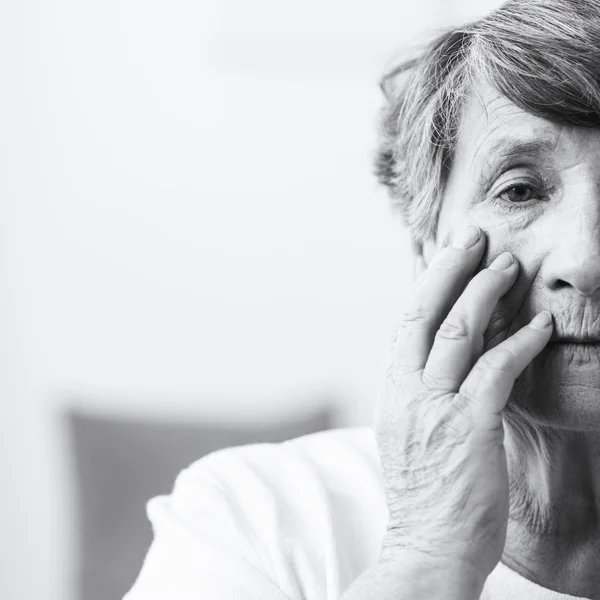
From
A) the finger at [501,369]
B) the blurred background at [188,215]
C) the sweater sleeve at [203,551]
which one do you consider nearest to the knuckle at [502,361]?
the finger at [501,369]

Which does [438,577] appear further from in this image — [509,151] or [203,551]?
[509,151]

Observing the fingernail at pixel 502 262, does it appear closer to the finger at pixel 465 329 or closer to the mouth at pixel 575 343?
the finger at pixel 465 329

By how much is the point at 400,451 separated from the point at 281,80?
2093mm

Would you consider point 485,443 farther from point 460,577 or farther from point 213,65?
point 213,65

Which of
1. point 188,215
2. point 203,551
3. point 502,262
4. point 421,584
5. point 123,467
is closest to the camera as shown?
point 421,584

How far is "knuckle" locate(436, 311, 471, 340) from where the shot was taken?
1.18 m

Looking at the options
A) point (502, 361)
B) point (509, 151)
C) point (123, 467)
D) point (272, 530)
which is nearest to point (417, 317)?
point (502, 361)

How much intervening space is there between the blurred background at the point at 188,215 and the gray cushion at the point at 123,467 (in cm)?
47

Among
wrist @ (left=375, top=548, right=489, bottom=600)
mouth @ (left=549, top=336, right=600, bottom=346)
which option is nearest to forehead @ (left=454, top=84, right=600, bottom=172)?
mouth @ (left=549, top=336, right=600, bottom=346)

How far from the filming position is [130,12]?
3027mm

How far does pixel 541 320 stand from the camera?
3.85 feet

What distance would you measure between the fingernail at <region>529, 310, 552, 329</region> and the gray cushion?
1.44 meters

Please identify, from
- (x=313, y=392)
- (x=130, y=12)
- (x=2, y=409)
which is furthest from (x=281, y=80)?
(x=2, y=409)

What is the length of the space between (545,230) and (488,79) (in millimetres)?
235
